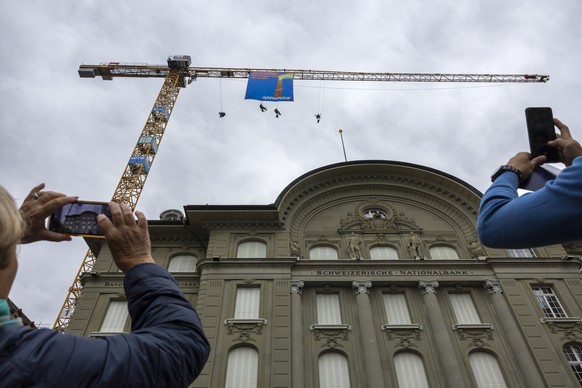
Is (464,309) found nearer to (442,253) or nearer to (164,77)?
(442,253)

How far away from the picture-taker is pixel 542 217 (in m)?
2.29

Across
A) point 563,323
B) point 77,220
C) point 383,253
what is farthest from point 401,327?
point 77,220

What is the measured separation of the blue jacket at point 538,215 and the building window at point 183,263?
2530 cm

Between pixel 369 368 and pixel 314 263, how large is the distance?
6900mm

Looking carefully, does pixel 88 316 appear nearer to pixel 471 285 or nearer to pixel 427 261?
pixel 427 261

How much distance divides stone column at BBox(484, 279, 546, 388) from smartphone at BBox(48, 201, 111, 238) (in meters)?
Answer: 22.7

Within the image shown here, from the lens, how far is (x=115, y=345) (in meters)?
1.79

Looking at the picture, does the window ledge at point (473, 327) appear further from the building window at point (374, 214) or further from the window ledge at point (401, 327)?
the building window at point (374, 214)

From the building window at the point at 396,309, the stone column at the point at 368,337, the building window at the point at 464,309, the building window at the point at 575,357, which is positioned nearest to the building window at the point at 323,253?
the stone column at the point at 368,337

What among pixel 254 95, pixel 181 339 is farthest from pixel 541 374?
pixel 254 95

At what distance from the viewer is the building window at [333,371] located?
20.2 m

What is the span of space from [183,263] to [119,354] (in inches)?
1028

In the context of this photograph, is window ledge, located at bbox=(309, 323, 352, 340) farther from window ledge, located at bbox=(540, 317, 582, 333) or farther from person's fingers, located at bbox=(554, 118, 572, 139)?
person's fingers, located at bbox=(554, 118, 572, 139)

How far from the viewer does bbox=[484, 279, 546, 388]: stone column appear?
19828mm
